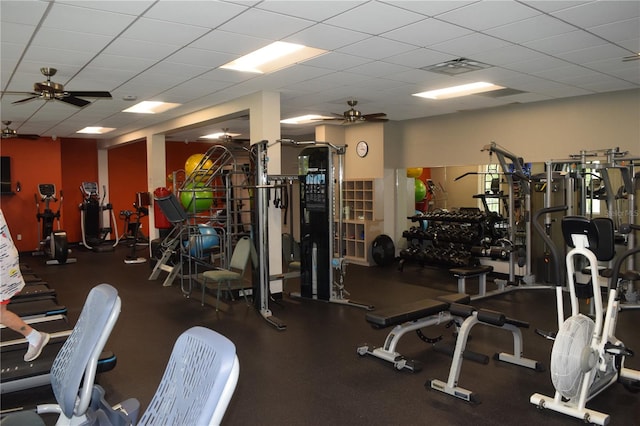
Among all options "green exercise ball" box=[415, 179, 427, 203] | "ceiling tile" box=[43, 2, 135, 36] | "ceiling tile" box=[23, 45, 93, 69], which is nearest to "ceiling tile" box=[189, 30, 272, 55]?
"ceiling tile" box=[43, 2, 135, 36]

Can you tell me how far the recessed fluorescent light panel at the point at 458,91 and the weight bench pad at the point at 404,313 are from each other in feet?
10.2

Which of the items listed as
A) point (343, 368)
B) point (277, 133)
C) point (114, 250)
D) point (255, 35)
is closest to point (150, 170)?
point (114, 250)

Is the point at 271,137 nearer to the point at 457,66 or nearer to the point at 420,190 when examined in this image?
the point at 457,66

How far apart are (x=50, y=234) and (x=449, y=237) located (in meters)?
7.57

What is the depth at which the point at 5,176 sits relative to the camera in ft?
32.3

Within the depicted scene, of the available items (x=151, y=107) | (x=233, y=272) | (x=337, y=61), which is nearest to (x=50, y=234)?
(x=151, y=107)

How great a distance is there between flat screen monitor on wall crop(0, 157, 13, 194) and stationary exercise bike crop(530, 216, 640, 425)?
10676 millimetres

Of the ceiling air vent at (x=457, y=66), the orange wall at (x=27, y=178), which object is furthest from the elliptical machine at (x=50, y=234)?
the ceiling air vent at (x=457, y=66)

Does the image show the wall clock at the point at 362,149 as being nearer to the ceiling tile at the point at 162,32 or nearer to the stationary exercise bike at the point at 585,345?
the ceiling tile at the point at 162,32

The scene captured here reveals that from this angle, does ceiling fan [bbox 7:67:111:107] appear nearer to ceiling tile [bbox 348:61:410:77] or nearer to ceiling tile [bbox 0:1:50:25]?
ceiling tile [bbox 0:1:50:25]

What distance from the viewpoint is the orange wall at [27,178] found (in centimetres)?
1012

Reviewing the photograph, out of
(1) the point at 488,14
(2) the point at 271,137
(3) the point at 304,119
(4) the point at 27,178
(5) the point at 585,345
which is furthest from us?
(4) the point at 27,178

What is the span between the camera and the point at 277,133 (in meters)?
5.79

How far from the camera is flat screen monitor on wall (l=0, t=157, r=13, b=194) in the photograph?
9805 mm
